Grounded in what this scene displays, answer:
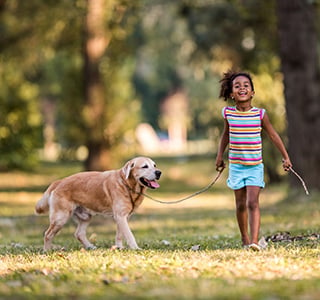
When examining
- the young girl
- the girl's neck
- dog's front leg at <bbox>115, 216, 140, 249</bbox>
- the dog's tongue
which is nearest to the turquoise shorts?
the young girl

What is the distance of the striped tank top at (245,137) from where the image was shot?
9.38 metres

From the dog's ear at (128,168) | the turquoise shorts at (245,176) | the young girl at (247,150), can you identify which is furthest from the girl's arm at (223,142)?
the dog's ear at (128,168)

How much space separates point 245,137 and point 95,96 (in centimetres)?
2096

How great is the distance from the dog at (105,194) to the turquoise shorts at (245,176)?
122 cm

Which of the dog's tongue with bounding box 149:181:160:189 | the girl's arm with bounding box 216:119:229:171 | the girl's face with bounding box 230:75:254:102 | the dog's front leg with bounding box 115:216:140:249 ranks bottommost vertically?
the dog's front leg with bounding box 115:216:140:249

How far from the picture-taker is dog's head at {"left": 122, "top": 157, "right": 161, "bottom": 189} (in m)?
10.4

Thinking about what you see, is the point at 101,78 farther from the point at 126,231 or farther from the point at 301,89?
the point at 126,231

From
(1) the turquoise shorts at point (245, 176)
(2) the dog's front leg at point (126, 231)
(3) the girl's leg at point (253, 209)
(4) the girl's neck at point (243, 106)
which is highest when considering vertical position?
(4) the girl's neck at point (243, 106)

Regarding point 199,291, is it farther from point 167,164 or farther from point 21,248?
point 167,164

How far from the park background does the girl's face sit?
1.71m

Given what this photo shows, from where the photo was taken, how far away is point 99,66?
98.5ft

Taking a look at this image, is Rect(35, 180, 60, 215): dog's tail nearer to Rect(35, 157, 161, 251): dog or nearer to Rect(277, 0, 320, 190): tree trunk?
Rect(35, 157, 161, 251): dog

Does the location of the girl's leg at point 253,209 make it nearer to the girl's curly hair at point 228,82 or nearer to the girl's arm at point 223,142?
the girl's arm at point 223,142

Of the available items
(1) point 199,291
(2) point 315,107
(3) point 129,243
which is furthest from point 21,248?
(2) point 315,107
